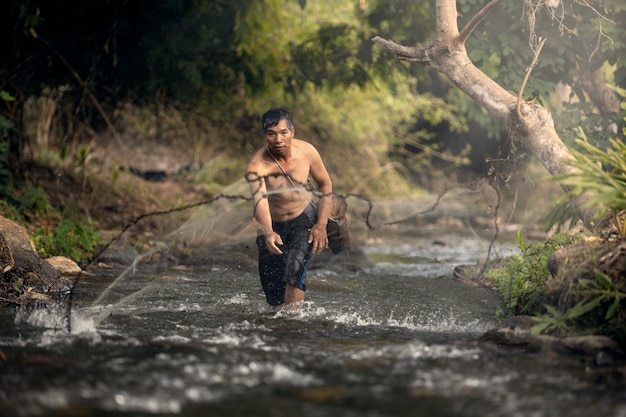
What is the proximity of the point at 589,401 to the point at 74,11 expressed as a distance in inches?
376

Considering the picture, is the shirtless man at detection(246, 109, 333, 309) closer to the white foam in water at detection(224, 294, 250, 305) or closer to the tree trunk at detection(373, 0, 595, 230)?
the white foam in water at detection(224, 294, 250, 305)

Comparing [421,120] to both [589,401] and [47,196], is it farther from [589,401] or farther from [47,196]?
[589,401]

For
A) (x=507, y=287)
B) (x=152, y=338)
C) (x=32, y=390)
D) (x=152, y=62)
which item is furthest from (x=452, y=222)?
(x=32, y=390)

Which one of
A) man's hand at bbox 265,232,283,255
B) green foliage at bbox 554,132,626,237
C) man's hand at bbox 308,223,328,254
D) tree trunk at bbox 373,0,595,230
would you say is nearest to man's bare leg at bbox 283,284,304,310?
man's hand at bbox 308,223,328,254

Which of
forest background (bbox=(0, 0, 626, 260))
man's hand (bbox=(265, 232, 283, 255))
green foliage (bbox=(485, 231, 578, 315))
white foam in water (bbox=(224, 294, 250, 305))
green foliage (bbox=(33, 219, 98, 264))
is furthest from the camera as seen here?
forest background (bbox=(0, 0, 626, 260))

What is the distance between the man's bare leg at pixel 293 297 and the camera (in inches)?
292

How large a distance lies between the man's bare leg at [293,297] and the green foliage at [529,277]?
72.9 inches

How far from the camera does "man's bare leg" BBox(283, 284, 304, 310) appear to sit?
292 inches

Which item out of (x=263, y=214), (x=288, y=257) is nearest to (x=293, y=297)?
(x=288, y=257)

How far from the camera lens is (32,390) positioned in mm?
4766

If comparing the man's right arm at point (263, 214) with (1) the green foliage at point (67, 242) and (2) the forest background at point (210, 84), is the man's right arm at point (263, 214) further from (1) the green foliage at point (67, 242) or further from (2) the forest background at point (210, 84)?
(1) the green foliage at point (67, 242)

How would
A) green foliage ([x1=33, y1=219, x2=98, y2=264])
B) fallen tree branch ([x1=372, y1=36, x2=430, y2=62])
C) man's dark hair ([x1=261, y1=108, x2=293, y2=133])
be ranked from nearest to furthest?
man's dark hair ([x1=261, y1=108, x2=293, y2=133])
fallen tree branch ([x1=372, y1=36, x2=430, y2=62])
green foliage ([x1=33, y1=219, x2=98, y2=264])

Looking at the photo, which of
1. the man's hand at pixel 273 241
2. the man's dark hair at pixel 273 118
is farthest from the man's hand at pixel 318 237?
the man's dark hair at pixel 273 118

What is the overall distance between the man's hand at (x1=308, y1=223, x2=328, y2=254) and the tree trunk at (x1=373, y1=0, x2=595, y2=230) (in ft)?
7.58
